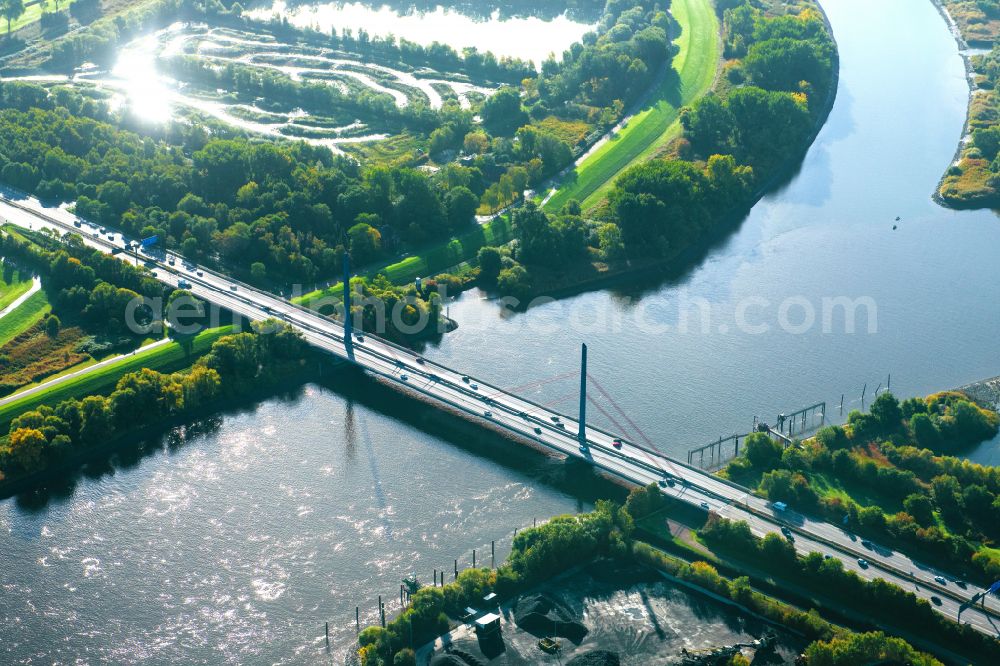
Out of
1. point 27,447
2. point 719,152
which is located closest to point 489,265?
point 719,152

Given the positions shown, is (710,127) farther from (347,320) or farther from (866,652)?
(866,652)

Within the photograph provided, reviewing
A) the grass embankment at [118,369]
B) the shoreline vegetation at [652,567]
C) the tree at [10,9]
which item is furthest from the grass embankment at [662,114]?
the tree at [10,9]

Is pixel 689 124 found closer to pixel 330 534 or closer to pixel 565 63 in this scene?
pixel 565 63

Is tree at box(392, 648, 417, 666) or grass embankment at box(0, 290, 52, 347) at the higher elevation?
grass embankment at box(0, 290, 52, 347)

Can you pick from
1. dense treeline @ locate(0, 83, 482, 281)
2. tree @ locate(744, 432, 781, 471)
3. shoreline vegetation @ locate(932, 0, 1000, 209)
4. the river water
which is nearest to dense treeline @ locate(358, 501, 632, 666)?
the river water

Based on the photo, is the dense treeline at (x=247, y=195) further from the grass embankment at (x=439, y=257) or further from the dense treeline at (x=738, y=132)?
the dense treeline at (x=738, y=132)

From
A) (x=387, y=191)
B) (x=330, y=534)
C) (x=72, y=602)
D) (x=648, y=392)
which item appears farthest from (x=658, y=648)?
(x=387, y=191)

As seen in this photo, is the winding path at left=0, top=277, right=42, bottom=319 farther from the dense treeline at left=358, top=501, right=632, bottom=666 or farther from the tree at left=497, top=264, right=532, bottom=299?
the dense treeline at left=358, top=501, right=632, bottom=666
